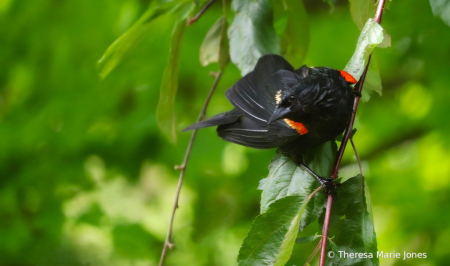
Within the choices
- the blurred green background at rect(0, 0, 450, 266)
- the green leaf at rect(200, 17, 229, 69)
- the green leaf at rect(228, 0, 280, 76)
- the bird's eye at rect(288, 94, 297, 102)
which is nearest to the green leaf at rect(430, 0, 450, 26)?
the bird's eye at rect(288, 94, 297, 102)

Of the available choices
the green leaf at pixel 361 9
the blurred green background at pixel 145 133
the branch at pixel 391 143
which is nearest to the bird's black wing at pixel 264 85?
the green leaf at pixel 361 9

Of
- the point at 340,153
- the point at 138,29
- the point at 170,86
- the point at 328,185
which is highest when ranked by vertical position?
the point at 138,29

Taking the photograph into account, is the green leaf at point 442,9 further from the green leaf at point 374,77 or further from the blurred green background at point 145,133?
the blurred green background at point 145,133

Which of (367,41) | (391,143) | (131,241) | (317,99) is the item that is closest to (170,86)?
(317,99)

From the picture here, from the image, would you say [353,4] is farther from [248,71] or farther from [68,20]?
[68,20]

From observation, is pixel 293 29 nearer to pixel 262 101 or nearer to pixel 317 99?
pixel 262 101
